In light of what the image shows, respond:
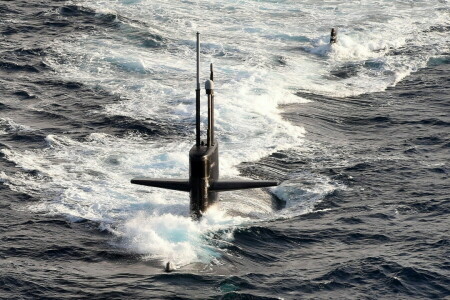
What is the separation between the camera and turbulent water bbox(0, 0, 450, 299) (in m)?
29.1

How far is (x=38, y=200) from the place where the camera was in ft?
114

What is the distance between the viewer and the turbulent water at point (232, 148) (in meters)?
29.1

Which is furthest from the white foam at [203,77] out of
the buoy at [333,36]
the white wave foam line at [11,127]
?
the white wave foam line at [11,127]

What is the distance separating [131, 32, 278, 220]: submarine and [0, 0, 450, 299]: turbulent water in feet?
2.65

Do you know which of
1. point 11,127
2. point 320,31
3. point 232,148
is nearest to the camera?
point 232,148

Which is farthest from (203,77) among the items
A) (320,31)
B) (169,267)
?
(169,267)

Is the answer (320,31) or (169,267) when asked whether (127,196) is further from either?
(320,31)

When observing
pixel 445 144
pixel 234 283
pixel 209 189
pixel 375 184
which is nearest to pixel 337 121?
pixel 445 144

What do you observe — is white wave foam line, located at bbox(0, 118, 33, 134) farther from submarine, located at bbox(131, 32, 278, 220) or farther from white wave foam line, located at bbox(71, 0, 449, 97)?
white wave foam line, located at bbox(71, 0, 449, 97)

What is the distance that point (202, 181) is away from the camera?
101 ft

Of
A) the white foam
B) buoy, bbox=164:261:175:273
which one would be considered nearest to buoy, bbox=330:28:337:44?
the white foam

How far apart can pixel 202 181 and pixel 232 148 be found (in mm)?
10096

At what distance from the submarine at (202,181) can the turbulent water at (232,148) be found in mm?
806

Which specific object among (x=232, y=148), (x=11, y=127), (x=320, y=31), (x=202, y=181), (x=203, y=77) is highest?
(x=202, y=181)
